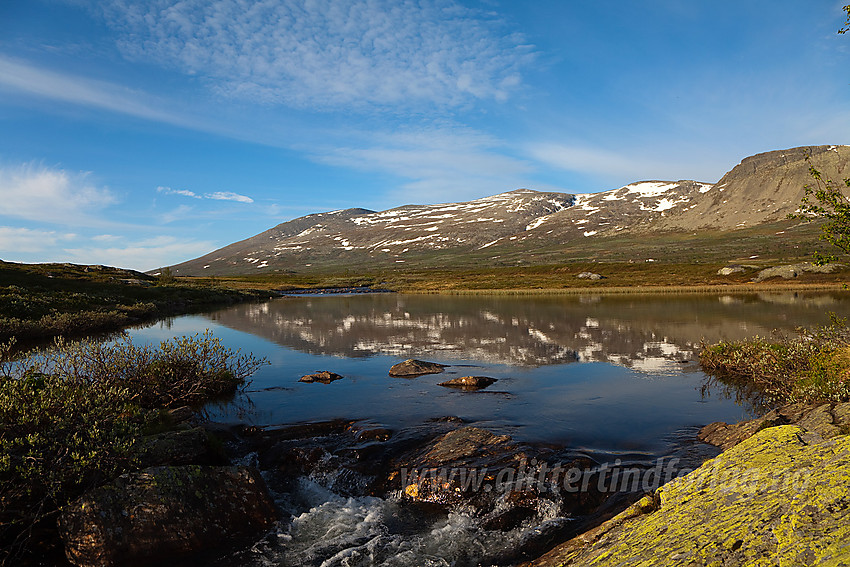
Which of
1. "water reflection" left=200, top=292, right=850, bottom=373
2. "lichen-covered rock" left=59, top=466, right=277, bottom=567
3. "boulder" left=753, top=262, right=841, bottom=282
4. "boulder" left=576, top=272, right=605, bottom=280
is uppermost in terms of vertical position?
"boulder" left=576, top=272, right=605, bottom=280

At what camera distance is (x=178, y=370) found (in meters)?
18.5

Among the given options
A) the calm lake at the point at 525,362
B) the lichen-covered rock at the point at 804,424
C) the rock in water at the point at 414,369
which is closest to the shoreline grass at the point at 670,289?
the calm lake at the point at 525,362

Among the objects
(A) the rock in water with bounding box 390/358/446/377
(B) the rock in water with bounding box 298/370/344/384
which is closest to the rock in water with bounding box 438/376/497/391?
(A) the rock in water with bounding box 390/358/446/377

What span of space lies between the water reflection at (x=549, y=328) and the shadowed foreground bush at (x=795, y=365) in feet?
8.36

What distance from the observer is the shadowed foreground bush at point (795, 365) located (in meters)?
13.2

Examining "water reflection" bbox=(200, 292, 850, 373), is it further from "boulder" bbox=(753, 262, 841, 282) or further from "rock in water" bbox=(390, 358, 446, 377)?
"boulder" bbox=(753, 262, 841, 282)

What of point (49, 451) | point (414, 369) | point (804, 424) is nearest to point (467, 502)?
point (804, 424)

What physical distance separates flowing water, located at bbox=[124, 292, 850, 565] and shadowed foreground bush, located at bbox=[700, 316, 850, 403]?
1.18 metres

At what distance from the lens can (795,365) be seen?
16875 mm

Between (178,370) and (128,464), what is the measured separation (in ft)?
33.1

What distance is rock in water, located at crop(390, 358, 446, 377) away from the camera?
23.7 m

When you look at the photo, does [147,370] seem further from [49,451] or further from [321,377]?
[49,451]

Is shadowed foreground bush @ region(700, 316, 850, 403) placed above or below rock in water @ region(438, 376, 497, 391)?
above

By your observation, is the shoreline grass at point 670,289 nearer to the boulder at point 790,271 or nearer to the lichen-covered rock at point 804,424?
the boulder at point 790,271
